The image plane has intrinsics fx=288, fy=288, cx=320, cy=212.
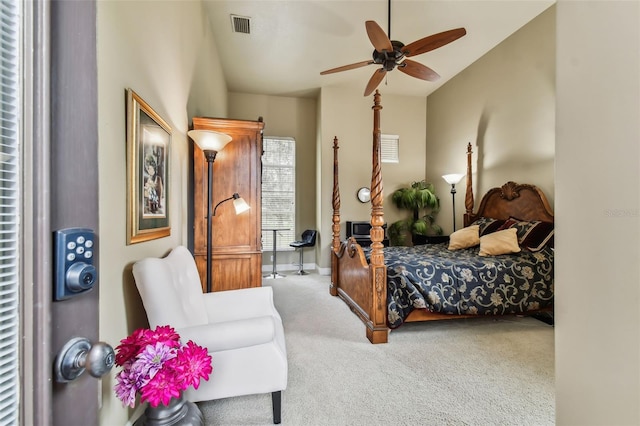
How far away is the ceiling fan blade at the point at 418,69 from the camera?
3081 mm

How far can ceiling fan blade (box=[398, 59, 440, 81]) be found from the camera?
308 cm

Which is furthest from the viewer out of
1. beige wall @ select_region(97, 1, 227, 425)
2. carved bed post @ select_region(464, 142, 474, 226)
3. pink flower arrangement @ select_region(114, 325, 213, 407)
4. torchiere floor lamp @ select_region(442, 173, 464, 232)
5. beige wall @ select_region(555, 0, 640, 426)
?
torchiere floor lamp @ select_region(442, 173, 464, 232)

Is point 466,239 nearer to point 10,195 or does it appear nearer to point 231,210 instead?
point 231,210

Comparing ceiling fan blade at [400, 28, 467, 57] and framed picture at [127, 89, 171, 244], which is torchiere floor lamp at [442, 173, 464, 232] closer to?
ceiling fan blade at [400, 28, 467, 57]

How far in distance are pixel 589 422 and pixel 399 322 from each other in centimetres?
184

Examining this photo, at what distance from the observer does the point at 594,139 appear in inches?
32.9

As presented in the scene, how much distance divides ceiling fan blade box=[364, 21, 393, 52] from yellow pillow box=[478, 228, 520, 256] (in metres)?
2.31

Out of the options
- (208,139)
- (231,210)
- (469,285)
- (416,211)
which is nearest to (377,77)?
(208,139)

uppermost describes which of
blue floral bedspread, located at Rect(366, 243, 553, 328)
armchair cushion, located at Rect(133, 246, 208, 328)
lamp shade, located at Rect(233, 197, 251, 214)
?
lamp shade, located at Rect(233, 197, 251, 214)

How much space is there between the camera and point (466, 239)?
376 cm

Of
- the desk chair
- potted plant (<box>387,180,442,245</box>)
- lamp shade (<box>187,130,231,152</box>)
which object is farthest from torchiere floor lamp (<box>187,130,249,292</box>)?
potted plant (<box>387,180,442,245</box>)

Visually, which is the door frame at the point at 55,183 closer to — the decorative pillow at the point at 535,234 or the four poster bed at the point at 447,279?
the four poster bed at the point at 447,279

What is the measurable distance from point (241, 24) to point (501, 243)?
13.3ft

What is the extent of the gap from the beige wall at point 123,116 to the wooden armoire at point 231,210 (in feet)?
0.79
